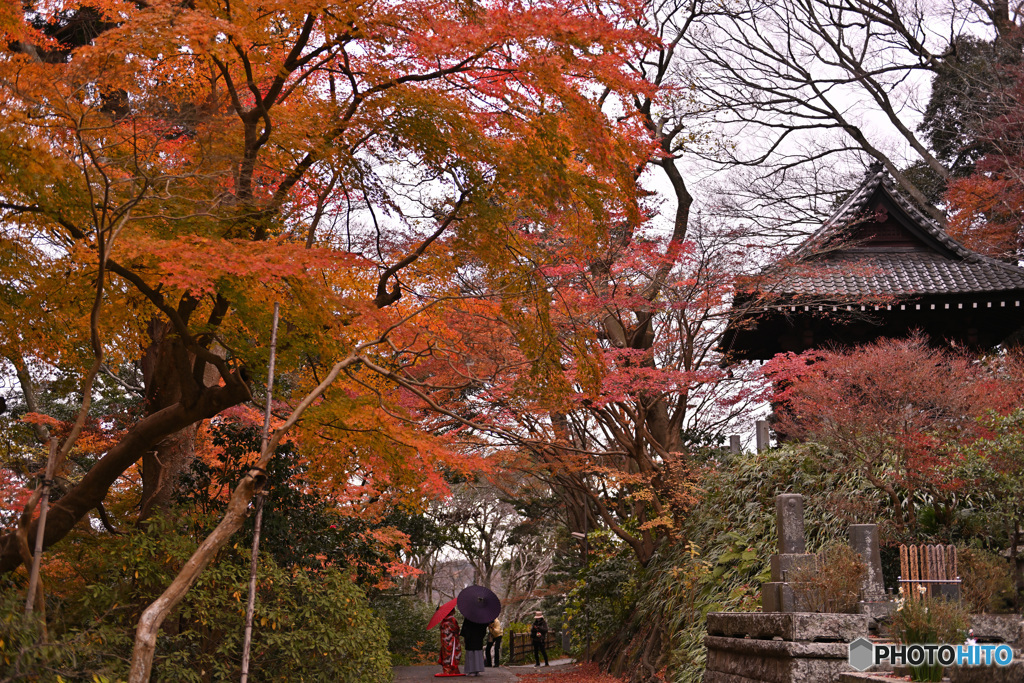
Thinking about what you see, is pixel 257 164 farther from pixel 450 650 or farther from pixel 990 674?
pixel 450 650

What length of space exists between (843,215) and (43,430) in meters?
14.2

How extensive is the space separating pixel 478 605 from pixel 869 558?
1028 centimetres

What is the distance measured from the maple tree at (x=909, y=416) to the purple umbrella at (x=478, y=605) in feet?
29.0

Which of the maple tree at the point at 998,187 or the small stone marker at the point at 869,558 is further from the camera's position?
the maple tree at the point at 998,187

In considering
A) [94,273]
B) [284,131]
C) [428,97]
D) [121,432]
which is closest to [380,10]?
[428,97]

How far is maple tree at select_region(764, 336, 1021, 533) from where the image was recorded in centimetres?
902

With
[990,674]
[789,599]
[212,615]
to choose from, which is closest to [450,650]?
[212,615]

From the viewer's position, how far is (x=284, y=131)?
295 inches

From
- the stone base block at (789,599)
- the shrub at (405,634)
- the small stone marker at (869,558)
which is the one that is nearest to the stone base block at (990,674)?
the small stone marker at (869,558)

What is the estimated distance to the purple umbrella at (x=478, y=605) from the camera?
1628 cm

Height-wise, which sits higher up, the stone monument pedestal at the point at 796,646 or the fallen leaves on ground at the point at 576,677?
the stone monument pedestal at the point at 796,646

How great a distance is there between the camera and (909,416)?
9289mm

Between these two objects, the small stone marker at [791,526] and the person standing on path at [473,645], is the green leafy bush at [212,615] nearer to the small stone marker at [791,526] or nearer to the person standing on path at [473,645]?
the small stone marker at [791,526]

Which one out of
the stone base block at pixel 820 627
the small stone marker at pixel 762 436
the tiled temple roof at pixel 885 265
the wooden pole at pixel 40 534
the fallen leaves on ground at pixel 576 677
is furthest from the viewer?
the tiled temple roof at pixel 885 265
